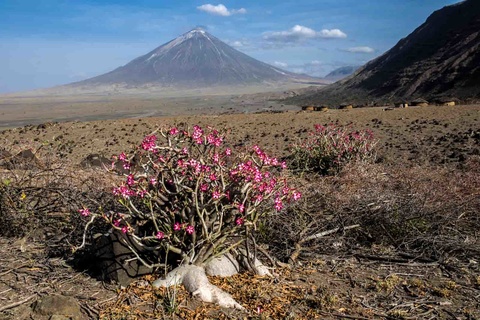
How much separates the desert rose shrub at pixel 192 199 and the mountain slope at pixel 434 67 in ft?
104

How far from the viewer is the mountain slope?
36844 millimetres

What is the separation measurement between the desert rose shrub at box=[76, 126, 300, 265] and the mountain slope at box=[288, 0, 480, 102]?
31.8 metres

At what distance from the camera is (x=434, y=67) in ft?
141

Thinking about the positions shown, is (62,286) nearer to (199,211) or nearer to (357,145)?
(199,211)

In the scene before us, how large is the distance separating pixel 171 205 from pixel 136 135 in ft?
42.5

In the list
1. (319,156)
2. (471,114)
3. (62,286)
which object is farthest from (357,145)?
(471,114)

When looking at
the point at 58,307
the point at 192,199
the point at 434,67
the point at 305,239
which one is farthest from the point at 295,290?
the point at 434,67

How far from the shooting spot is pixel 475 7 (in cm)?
5253

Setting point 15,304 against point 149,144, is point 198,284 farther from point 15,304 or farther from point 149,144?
point 15,304

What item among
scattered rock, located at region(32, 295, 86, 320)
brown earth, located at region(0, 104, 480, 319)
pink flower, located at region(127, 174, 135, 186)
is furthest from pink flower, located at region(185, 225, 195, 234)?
scattered rock, located at region(32, 295, 86, 320)

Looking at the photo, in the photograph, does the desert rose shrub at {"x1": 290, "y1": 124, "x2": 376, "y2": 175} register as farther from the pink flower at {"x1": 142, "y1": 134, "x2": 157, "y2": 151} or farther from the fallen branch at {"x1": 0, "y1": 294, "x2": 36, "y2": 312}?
the fallen branch at {"x1": 0, "y1": 294, "x2": 36, "y2": 312}

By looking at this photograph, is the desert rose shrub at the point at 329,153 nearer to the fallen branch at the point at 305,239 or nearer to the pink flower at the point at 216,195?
the fallen branch at the point at 305,239

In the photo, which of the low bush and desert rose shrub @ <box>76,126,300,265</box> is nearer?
desert rose shrub @ <box>76,126,300,265</box>

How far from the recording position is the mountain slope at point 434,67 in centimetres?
3684
